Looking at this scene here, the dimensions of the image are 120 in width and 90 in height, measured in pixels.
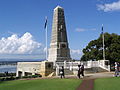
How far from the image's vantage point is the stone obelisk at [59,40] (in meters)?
37.2

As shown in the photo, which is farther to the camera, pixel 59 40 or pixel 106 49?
pixel 106 49

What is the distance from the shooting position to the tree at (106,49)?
42.9 meters

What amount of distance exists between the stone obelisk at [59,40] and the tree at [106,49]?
8.94m

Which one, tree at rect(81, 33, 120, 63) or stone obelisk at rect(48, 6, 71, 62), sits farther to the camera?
tree at rect(81, 33, 120, 63)

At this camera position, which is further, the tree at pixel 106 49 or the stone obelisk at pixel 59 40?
the tree at pixel 106 49

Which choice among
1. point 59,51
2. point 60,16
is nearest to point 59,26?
point 60,16

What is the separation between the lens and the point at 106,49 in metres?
44.7

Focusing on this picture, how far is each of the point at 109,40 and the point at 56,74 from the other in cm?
1914

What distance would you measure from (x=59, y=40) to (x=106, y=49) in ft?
38.5

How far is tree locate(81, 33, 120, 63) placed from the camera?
42916mm

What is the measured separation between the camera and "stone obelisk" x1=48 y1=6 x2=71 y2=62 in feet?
122

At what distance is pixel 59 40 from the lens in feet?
123

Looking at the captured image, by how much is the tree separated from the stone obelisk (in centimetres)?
894

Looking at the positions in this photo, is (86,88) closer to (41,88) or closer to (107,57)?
(41,88)
